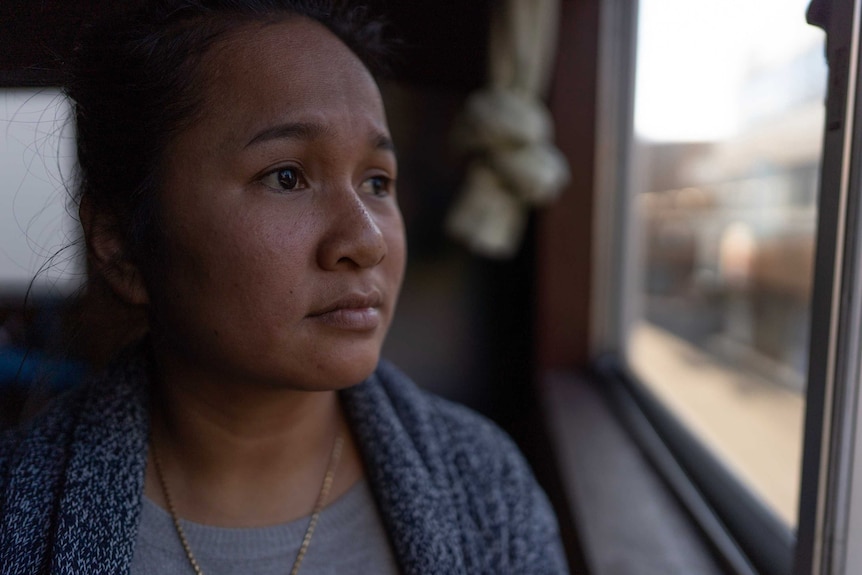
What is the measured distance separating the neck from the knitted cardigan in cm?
4

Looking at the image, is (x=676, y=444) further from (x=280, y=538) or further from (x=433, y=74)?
(x=433, y=74)

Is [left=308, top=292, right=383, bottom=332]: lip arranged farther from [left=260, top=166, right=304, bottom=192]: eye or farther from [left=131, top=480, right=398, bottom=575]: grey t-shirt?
[left=131, top=480, right=398, bottom=575]: grey t-shirt

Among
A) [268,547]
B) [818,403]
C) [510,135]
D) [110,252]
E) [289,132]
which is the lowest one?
[268,547]

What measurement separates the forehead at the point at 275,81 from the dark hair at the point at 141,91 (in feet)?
0.05

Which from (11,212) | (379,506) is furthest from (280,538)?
(11,212)

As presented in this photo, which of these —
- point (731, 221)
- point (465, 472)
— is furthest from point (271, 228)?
point (731, 221)

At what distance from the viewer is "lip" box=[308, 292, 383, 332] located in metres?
0.67

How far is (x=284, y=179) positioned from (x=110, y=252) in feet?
0.76

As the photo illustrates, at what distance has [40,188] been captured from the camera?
2.49ft

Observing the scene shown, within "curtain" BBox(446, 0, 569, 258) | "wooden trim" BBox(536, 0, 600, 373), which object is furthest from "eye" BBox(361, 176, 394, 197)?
"wooden trim" BBox(536, 0, 600, 373)

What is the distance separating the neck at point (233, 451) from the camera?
2.45 ft

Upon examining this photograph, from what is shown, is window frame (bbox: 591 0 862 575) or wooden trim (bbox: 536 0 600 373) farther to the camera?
wooden trim (bbox: 536 0 600 373)

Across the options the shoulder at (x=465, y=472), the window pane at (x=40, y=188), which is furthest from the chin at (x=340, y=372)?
the window pane at (x=40, y=188)

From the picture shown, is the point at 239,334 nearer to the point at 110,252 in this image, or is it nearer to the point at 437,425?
the point at 110,252
